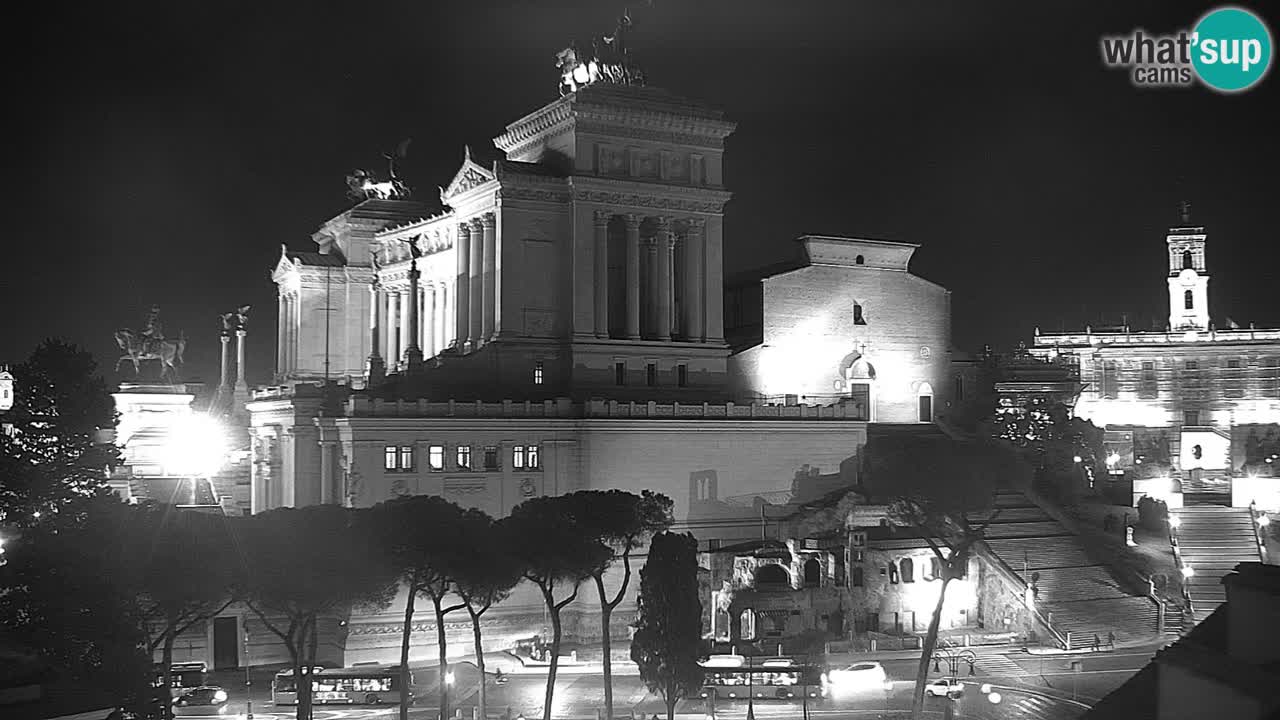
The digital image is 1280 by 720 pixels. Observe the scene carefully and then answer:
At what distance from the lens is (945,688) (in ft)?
178

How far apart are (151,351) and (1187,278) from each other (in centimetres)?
9231

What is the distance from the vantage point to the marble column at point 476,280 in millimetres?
77250

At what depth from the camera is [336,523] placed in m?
50.8

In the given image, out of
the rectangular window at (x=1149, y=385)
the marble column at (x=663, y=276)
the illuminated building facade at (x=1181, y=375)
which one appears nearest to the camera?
the marble column at (x=663, y=276)

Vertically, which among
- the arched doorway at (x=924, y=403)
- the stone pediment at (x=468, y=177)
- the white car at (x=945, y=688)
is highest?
the stone pediment at (x=468, y=177)

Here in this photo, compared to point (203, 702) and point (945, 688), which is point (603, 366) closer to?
point (945, 688)

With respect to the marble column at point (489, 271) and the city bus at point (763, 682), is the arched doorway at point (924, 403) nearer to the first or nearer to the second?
the marble column at point (489, 271)

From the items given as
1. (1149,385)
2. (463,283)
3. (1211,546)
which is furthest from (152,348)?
(1149,385)

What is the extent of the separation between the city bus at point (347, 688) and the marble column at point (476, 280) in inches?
1075

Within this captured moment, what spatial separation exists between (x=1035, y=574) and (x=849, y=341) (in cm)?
2262

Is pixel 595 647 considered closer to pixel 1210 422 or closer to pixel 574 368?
pixel 574 368

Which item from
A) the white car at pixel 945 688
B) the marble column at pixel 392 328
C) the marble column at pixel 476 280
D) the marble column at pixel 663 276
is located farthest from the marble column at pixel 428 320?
the white car at pixel 945 688

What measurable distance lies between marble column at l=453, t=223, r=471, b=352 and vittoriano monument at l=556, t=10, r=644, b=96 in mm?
10980

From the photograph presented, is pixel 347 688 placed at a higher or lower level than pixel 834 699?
higher
